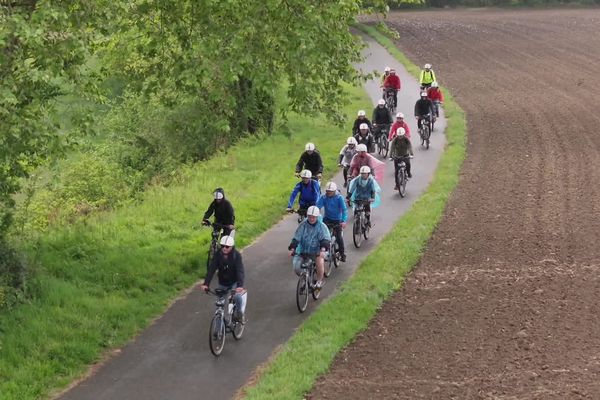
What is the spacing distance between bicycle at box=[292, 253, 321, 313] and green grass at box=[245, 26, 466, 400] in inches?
13.4

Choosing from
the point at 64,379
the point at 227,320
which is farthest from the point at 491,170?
the point at 64,379

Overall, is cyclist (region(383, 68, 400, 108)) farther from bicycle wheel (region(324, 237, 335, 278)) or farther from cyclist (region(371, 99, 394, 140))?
bicycle wheel (region(324, 237, 335, 278))

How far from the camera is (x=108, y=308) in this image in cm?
1563

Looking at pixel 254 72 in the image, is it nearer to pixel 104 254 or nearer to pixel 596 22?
pixel 104 254

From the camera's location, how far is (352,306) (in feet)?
50.1

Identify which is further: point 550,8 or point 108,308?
point 550,8

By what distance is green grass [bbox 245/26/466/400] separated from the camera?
1249 centimetres

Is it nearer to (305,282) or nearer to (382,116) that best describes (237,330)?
(305,282)

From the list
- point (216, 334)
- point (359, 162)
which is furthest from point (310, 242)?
point (359, 162)

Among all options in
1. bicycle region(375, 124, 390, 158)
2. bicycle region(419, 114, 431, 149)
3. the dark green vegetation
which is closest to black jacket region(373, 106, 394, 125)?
bicycle region(375, 124, 390, 158)

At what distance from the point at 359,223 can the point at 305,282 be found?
13.4 feet

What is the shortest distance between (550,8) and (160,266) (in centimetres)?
6922

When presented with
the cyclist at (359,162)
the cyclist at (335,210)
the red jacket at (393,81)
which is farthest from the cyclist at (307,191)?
the red jacket at (393,81)

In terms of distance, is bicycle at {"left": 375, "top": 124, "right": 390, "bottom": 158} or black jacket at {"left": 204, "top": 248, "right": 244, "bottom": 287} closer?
black jacket at {"left": 204, "top": 248, "right": 244, "bottom": 287}
